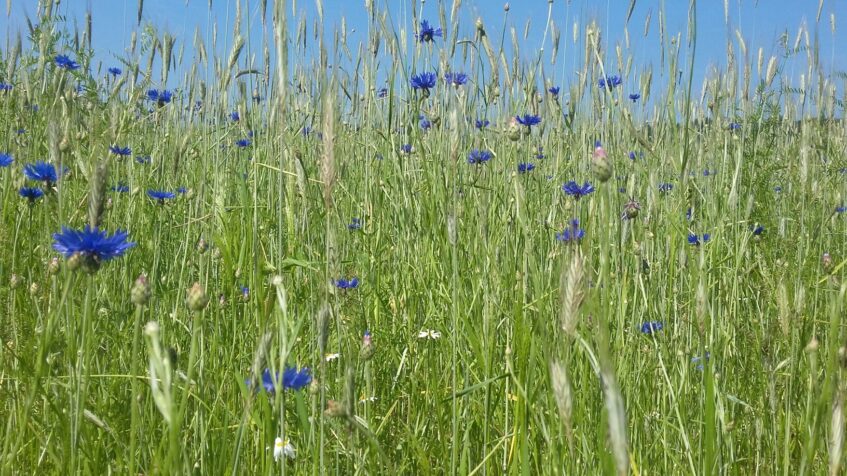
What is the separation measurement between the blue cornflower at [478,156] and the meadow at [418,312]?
69mm

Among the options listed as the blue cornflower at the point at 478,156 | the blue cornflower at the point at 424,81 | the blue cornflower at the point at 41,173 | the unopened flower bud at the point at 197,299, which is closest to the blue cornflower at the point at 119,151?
the blue cornflower at the point at 41,173

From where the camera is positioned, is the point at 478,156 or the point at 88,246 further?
the point at 478,156

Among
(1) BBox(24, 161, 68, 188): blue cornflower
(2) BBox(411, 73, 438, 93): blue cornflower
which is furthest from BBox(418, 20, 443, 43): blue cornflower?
(1) BBox(24, 161, 68, 188): blue cornflower

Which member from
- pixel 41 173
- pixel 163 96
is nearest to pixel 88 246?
pixel 41 173

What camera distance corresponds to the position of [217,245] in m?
1.64

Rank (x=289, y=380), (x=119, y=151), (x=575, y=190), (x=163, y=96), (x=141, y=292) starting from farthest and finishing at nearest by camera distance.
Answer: (x=163, y=96) → (x=119, y=151) → (x=575, y=190) → (x=289, y=380) → (x=141, y=292)

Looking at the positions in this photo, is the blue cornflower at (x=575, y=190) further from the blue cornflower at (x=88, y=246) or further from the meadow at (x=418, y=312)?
the blue cornflower at (x=88, y=246)

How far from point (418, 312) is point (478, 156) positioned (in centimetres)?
71

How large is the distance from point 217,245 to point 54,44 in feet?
3.05

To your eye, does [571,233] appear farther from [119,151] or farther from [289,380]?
[119,151]

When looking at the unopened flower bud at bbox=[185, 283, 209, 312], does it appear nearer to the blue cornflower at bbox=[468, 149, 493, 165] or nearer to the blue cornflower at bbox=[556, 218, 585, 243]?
the blue cornflower at bbox=[556, 218, 585, 243]

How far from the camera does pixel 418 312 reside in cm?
152

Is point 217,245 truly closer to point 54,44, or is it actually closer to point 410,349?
point 410,349

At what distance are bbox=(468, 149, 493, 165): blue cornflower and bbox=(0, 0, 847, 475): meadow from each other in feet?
0.23
